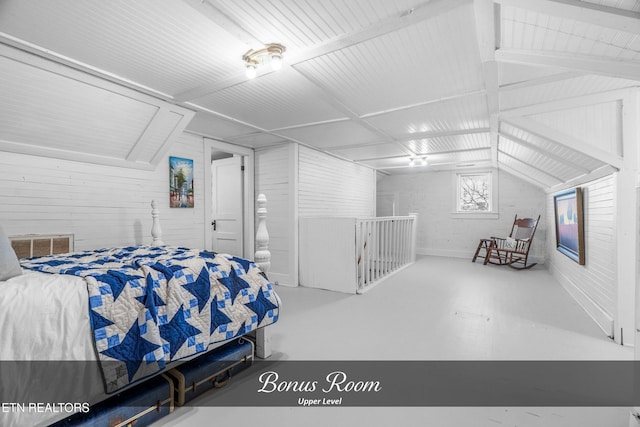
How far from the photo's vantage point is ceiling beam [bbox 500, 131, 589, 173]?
130 inches

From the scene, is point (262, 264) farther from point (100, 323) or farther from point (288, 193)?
point (288, 193)

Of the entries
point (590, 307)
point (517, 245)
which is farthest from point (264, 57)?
point (517, 245)

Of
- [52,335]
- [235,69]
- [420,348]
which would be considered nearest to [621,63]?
[420,348]

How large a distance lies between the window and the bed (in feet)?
22.4

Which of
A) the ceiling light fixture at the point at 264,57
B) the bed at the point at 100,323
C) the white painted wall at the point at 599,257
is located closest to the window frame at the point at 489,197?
the white painted wall at the point at 599,257

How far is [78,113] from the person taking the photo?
100 inches

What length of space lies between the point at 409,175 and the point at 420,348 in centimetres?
622

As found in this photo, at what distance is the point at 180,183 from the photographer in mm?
3803

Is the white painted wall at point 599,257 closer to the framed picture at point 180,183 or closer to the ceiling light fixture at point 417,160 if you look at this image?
the ceiling light fixture at point 417,160

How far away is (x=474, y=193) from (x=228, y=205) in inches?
233

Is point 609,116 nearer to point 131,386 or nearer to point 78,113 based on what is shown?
point 131,386

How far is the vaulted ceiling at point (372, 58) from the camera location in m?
1.58

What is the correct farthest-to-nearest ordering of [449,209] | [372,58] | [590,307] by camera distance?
[449,209], [590,307], [372,58]

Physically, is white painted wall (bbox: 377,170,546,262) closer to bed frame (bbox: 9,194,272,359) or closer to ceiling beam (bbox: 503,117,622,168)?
ceiling beam (bbox: 503,117,622,168)
